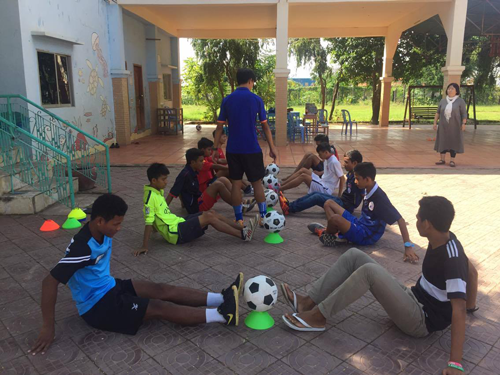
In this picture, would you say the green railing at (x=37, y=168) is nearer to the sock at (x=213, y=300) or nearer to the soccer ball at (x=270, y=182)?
the soccer ball at (x=270, y=182)

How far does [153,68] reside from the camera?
1566 centimetres

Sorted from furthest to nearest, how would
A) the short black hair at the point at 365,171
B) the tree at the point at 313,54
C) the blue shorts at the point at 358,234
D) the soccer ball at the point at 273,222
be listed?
the tree at the point at 313,54 → the soccer ball at the point at 273,222 → the blue shorts at the point at 358,234 → the short black hair at the point at 365,171

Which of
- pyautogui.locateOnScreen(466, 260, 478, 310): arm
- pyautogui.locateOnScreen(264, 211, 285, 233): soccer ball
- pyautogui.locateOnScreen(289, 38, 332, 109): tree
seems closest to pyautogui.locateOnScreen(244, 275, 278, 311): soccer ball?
pyautogui.locateOnScreen(466, 260, 478, 310): arm

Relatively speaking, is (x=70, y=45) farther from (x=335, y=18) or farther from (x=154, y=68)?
(x=335, y=18)

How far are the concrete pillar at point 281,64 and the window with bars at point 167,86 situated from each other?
700 centimetres

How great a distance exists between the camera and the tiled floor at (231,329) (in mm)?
2482

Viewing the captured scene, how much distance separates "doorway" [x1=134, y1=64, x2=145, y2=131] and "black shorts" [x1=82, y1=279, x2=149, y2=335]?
12.6 metres

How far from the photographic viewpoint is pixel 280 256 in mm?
4148

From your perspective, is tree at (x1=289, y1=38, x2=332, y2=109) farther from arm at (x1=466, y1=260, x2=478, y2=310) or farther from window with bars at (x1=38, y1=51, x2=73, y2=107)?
arm at (x1=466, y1=260, x2=478, y2=310)

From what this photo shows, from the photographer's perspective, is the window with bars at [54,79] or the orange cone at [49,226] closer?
the orange cone at [49,226]

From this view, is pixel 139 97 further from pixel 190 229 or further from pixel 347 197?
pixel 190 229

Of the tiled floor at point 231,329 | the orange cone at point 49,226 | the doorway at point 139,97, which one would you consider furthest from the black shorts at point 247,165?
the doorway at point 139,97

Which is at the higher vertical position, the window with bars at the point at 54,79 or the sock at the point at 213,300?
the window with bars at the point at 54,79

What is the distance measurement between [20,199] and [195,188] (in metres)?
2.52
